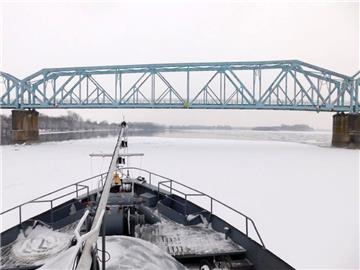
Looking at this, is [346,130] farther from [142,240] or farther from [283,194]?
[142,240]

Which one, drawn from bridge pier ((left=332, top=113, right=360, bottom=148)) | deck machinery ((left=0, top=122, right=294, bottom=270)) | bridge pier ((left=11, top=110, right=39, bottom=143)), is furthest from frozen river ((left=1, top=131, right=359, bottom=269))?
bridge pier ((left=11, top=110, right=39, bottom=143))

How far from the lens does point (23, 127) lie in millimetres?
40781

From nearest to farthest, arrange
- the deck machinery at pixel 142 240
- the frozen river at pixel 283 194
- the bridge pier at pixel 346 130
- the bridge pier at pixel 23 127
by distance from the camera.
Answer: the deck machinery at pixel 142 240 < the frozen river at pixel 283 194 < the bridge pier at pixel 346 130 < the bridge pier at pixel 23 127

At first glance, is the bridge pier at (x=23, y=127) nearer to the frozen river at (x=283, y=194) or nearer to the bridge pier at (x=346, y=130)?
the frozen river at (x=283, y=194)

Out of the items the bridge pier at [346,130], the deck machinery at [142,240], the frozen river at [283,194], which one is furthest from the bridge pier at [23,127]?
the bridge pier at [346,130]

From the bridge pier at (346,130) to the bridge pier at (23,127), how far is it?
45.6 metres

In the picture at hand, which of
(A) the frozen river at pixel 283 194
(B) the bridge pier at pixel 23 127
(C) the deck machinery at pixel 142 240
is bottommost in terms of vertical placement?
(A) the frozen river at pixel 283 194

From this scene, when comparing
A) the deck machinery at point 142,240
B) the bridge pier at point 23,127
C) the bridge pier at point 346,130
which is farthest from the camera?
the bridge pier at point 23,127

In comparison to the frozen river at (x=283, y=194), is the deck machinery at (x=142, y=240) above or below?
above

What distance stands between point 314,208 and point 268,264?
21.6ft

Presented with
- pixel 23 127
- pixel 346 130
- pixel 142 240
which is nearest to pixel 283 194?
pixel 142 240

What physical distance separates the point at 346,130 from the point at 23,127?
158 feet

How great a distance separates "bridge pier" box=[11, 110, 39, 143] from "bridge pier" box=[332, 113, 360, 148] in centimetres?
4555

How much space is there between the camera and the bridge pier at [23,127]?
39969 millimetres
